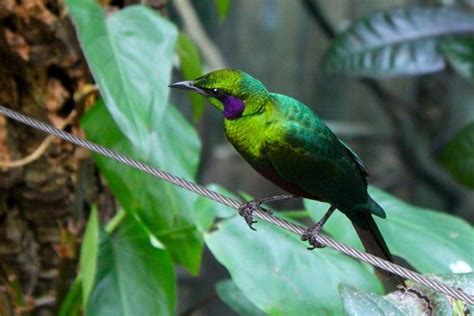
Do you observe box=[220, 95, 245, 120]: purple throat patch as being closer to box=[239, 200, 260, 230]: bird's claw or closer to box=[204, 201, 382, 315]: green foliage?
box=[239, 200, 260, 230]: bird's claw

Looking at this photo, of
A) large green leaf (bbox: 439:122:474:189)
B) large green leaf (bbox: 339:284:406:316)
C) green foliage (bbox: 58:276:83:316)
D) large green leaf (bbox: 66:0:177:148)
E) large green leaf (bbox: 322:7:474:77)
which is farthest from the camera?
large green leaf (bbox: 322:7:474:77)

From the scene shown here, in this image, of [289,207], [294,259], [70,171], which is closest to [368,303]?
[294,259]

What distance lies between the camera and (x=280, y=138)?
0.83 meters

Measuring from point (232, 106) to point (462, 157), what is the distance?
132 cm

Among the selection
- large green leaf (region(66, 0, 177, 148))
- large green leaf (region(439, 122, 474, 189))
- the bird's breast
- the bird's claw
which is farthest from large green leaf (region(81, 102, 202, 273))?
large green leaf (region(439, 122, 474, 189))

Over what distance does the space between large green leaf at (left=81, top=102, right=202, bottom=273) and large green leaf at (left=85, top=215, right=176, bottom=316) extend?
4 cm

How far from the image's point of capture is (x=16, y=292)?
1.38 meters

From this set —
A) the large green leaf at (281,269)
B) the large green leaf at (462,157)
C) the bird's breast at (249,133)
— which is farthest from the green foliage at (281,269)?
the large green leaf at (462,157)

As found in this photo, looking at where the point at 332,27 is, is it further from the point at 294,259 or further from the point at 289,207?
the point at 294,259

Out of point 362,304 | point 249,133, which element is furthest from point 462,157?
point 249,133

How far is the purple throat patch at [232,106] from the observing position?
83 centimetres

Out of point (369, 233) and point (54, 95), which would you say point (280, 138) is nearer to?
point (369, 233)

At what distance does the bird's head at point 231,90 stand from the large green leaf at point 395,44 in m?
1.35

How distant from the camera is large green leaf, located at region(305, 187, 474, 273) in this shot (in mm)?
1241
